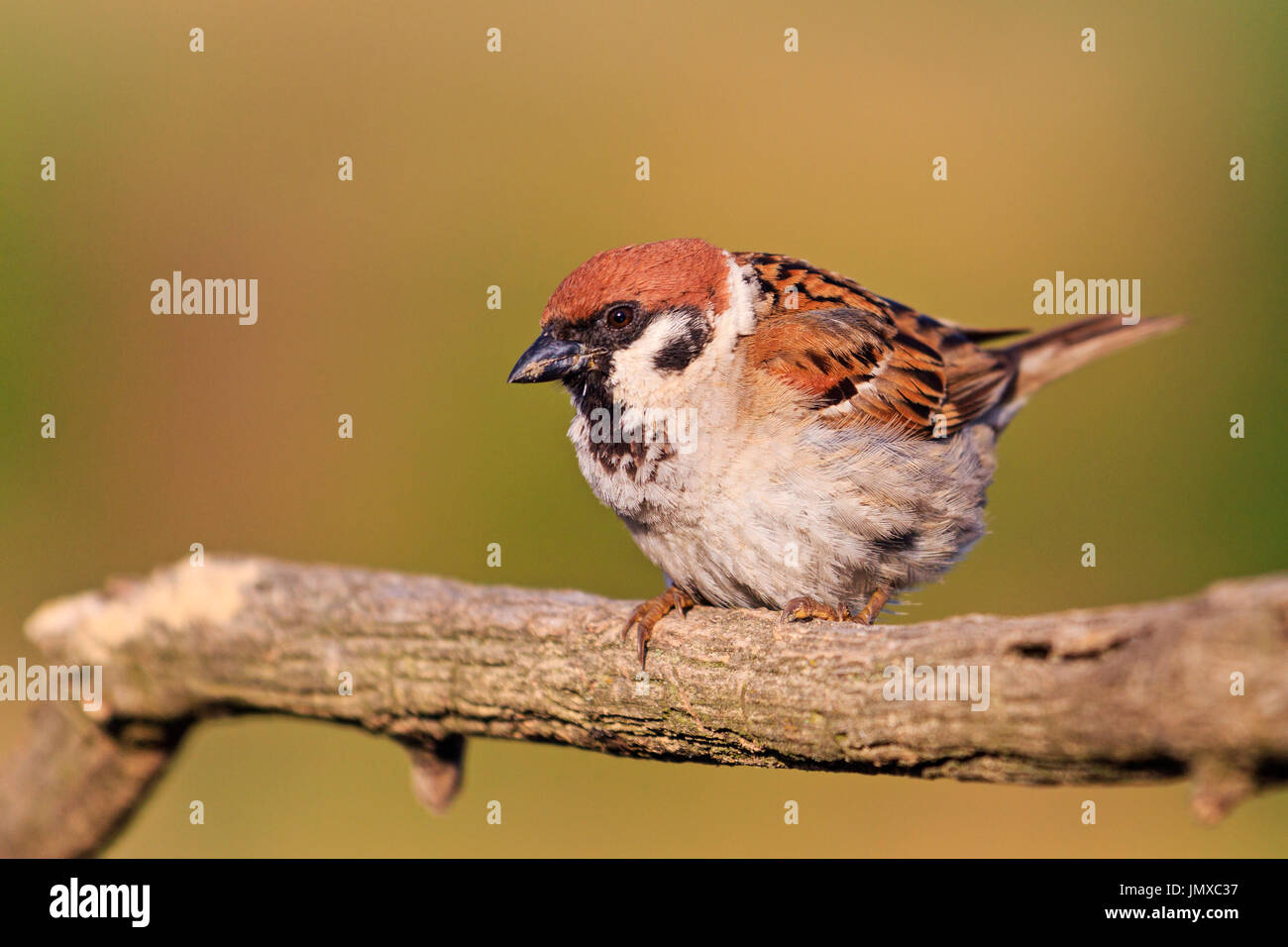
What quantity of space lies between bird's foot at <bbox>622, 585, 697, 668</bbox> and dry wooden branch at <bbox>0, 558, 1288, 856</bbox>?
0.14 feet

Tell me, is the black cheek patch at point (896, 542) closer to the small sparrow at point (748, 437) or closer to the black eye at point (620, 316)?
the small sparrow at point (748, 437)

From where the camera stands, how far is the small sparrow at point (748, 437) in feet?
8.82

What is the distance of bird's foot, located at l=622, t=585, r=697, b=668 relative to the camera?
2605 millimetres

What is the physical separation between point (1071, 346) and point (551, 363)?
202cm

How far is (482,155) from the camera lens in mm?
6312

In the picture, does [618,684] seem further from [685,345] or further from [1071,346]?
[1071,346]

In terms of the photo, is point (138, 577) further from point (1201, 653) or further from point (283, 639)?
point (1201, 653)

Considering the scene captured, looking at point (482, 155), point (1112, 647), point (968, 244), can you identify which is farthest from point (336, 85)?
point (1112, 647)

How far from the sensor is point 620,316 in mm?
2852

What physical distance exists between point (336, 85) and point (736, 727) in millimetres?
5622

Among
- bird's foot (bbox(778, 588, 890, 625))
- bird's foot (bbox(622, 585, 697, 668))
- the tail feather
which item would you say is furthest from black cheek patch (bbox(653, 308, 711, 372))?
the tail feather

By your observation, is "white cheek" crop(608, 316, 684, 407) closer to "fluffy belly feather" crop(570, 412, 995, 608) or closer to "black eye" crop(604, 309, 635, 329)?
"black eye" crop(604, 309, 635, 329)

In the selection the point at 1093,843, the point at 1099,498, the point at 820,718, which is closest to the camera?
the point at 820,718

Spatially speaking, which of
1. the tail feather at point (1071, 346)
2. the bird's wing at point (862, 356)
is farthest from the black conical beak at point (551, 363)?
the tail feather at point (1071, 346)
